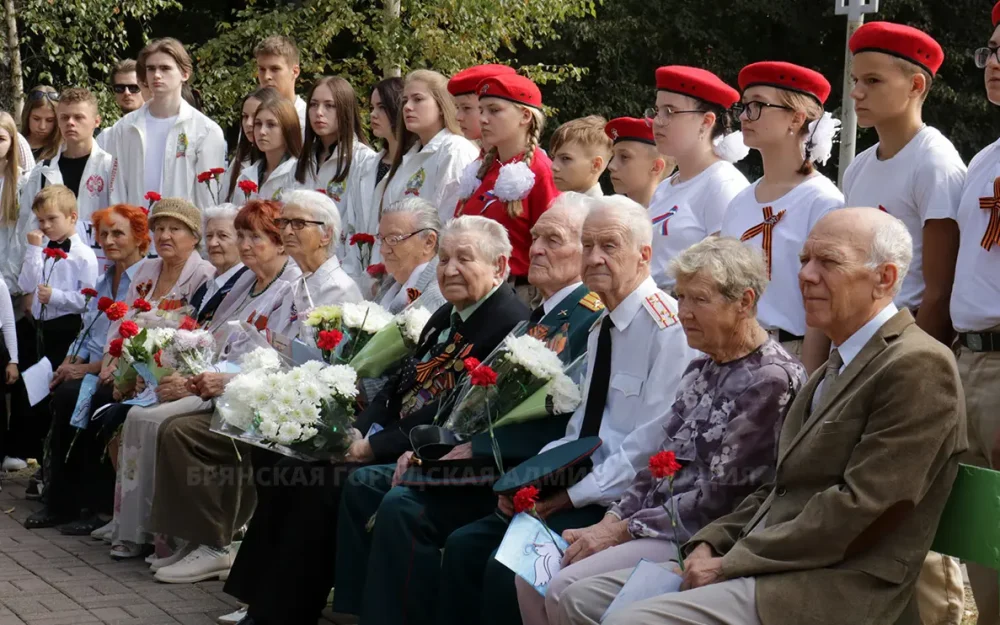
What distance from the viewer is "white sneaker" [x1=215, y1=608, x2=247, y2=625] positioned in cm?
559

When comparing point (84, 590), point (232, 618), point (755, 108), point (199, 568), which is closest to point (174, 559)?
point (199, 568)

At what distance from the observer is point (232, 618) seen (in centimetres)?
561

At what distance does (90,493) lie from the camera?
24.7 feet

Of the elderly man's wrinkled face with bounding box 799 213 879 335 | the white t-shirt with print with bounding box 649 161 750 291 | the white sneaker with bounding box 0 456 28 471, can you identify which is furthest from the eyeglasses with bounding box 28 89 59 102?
the elderly man's wrinkled face with bounding box 799 213 879 335

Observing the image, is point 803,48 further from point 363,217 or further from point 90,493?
point 90,493

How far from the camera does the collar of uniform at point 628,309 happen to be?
4.61 m

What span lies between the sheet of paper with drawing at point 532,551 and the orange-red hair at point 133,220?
15.2 feet

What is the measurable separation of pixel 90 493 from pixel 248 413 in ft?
8.81

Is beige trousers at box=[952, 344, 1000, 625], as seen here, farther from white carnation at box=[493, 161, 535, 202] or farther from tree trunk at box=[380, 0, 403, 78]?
tree trunk at box=[380, 0, 403, 78]

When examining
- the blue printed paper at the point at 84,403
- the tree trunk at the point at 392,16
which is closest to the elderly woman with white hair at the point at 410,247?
the blue printed paper at the point at 84,403

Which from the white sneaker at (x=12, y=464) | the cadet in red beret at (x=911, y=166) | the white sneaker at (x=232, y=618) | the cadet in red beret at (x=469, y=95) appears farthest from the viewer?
the white sneaker at (x=12, y=464)

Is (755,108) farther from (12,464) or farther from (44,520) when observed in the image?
(12,464)

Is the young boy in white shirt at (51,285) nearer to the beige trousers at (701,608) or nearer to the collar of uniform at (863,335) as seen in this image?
the beige trousers at (701,608)

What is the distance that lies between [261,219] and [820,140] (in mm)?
3046
